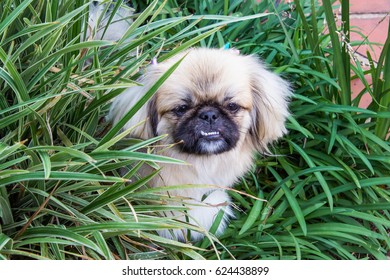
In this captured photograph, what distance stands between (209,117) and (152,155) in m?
0.33

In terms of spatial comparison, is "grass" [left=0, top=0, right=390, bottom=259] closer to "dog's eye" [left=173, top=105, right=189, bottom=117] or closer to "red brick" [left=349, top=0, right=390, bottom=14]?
"dog's eye" [left=173, top=105, right=189, bottom=117]

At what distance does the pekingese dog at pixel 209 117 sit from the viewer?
178 cm

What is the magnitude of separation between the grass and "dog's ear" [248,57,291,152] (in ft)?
0.37

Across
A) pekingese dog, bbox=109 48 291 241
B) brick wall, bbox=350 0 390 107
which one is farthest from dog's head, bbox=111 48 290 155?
brick wall, bbox=350 0 390 107

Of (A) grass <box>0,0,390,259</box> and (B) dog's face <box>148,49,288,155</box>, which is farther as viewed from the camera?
(B) dog's face <box>148,49,288,155</box>

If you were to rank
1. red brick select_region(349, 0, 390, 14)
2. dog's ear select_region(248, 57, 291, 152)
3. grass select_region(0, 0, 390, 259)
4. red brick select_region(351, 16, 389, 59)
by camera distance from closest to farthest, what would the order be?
1. grass select_region(0, 0, 390, 259)
2. dog's ear select_region(248, 57, 291, 152)
3. red brick select_region(351, 16, 389, 59)
4. red brick select_region(349, 0, 390, 14)

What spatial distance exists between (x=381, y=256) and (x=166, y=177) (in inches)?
31.7

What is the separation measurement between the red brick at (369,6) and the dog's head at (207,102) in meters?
1.21

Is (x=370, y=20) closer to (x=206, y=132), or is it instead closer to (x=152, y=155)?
(x=206, y=132)

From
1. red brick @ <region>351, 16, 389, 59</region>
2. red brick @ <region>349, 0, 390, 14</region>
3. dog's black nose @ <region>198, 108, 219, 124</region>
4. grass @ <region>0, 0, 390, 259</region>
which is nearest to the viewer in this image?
grass @ <region>0, 0, 390, 259</region>

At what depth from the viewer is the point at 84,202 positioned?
1.60 metres

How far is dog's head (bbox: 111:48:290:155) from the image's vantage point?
5.80ft

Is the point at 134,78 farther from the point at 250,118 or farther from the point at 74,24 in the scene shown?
the point at 250,118
